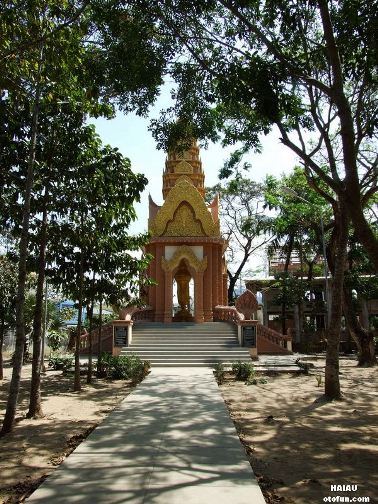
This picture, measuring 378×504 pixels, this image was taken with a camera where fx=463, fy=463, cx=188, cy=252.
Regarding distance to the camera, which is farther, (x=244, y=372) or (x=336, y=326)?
(x=244, y=372)

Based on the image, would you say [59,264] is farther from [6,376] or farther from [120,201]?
[6,376]

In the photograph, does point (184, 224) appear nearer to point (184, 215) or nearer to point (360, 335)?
point (184, 215)

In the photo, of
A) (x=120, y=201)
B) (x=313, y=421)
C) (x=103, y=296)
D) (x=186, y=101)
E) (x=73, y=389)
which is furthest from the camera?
(x=103, y=296)

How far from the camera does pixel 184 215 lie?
76.6 feet

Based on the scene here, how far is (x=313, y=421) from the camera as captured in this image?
807 cm

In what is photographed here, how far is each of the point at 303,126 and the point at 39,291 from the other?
6.64 meters

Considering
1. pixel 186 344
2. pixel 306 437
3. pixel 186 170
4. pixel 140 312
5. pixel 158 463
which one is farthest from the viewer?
pixel 186 170

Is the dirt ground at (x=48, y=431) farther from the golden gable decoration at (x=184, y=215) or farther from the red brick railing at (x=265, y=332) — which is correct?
the golden gable decoration at (x=184, y=215)

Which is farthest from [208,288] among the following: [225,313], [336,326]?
[336,326]

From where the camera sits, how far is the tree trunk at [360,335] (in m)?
16.1

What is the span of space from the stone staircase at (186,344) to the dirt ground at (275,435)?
4.16 metres

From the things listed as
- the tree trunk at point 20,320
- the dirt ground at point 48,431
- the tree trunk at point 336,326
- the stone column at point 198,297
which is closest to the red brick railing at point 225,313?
the stone column at point 198,297

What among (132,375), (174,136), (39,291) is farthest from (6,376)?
(174,136)

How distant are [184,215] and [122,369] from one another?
36.6 ft
